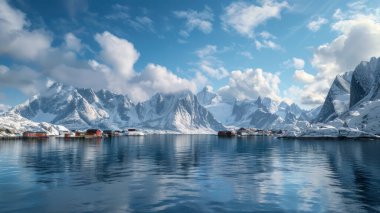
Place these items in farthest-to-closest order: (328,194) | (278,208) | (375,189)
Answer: (375,189), (328,194), (278,208)

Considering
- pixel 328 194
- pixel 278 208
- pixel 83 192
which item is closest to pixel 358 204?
pixel 328 194

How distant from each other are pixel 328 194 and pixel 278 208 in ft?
35.4

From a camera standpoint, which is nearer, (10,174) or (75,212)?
(75,212)

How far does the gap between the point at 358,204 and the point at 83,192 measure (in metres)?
32.7

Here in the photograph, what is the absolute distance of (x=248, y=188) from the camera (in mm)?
45375

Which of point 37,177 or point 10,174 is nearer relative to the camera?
point 37,177

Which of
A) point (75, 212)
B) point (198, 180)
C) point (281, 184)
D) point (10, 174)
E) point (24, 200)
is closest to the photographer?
point (75, 212)

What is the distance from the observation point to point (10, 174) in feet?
194

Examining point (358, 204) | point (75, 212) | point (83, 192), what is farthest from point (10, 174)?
point (358, 204)

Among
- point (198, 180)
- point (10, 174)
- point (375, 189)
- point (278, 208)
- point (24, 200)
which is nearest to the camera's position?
point (278, 208)

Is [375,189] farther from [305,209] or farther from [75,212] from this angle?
[75,212]

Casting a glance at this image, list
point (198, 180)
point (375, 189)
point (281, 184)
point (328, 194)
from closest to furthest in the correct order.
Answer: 1. point (328, 194)
2. point (375, 189)
3. point (281, 184)
4. point (198, 180)

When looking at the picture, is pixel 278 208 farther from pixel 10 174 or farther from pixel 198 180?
pixel 10 174

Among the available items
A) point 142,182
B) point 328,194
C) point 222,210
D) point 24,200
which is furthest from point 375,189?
point 24,200
